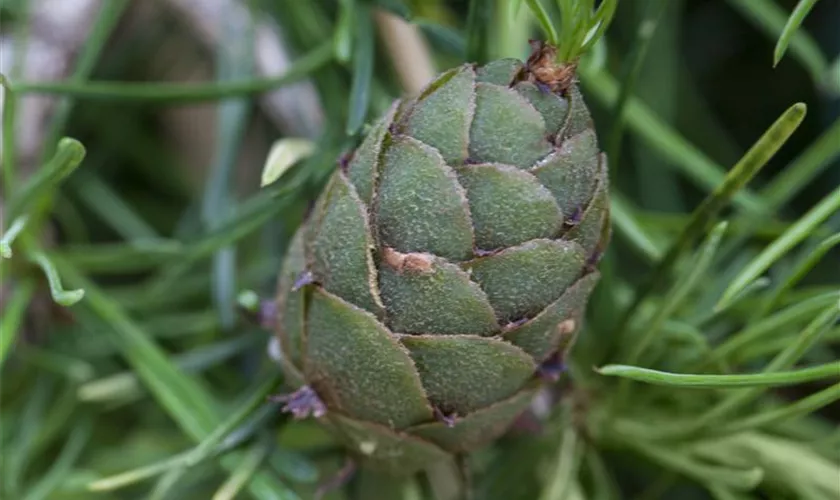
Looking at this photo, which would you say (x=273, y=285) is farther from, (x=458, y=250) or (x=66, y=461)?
(x=458, y=250)

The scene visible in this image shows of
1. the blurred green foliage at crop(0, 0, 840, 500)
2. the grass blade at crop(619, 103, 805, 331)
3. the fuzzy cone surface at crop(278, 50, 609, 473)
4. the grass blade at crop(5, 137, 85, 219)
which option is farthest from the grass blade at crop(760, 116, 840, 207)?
the grass blade at crop(5, 137, 85, 219)

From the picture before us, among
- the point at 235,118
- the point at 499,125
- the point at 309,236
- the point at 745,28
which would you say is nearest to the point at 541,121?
the point at 499,125

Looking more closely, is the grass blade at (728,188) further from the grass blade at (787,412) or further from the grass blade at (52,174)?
the grass blade at (52,174)

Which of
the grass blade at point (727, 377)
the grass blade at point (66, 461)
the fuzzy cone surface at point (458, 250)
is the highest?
the fuzzy cone surface at point (458, 250)

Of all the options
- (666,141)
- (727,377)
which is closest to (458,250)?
(727,377)

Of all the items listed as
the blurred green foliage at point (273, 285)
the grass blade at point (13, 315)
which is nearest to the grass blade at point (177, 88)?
the blurred green foliage at point (273, 285)

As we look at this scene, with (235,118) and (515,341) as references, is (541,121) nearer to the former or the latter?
(515,341)

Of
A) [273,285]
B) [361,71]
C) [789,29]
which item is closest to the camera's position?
[789,29]

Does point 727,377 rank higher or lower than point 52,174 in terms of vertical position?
lower
